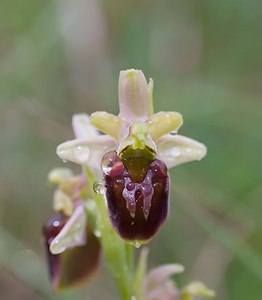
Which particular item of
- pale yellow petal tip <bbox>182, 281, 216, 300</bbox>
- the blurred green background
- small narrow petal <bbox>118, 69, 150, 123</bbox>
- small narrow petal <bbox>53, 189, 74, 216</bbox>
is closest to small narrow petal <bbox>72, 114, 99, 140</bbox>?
small narrow petal <bbox>53, 189, 74, 216</bbox>

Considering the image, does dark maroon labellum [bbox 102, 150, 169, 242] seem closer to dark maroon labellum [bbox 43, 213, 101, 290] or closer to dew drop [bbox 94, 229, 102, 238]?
dew drop [bbox 94, 229, 102, 238]

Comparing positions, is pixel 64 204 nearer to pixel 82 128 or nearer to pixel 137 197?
pixel 82 128

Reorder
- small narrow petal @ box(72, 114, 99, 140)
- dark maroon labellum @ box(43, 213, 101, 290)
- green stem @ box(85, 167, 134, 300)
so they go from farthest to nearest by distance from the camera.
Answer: small narrow petal @ box(72, 114, 99, 140)
dark maroon labellum @ box(43, 213, 101, 290)
green stem @ box(85, 167, 134, 300)

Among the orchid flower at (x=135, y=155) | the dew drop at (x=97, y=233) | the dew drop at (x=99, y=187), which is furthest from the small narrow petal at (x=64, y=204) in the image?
the dew drop at (x=99, y=187)

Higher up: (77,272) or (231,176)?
(231,176)

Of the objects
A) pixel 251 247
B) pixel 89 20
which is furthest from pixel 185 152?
pixel 89 20

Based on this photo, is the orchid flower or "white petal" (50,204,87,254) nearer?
the orchid flower

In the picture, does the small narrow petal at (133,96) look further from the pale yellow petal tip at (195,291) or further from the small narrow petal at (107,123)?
the pale yellow petal tip at (195,291)

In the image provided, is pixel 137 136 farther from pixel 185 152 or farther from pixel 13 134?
pixel 13 134
